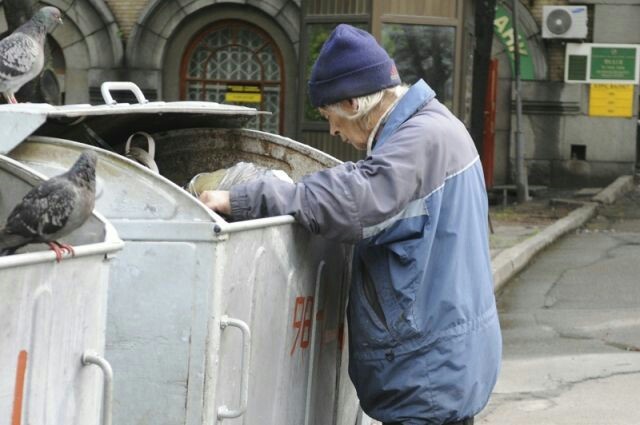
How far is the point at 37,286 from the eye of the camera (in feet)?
8.87

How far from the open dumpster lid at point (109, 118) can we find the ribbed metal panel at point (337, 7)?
9.99m

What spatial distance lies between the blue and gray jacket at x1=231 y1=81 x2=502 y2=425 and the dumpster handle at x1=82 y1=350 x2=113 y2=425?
924mm

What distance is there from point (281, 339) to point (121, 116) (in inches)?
41.0

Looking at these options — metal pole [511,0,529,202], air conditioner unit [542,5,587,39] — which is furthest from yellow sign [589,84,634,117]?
metal pole [511,0,529,202]

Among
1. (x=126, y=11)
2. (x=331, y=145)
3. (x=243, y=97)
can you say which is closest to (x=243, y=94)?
(x=243, y=97)

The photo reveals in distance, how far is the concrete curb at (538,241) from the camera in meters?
12.5

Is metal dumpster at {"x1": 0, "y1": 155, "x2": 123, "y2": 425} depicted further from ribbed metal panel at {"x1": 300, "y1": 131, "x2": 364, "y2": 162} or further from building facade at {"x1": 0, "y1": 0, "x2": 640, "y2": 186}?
building facade at {"x1": 0, "y1": 0, "x2": 640, "y2": 186}

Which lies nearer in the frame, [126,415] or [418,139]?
[126,415]

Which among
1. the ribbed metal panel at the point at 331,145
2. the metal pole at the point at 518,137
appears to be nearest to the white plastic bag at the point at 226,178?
→ the ribbed metal panel at the point at 331,145

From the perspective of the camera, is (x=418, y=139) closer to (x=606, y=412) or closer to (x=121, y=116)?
(x=121, y=116)

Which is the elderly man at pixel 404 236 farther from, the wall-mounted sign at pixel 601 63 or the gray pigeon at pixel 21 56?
the wall-mounted sign at pixel 601 63

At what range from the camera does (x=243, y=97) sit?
23750 mm

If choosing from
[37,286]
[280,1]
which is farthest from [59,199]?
[280,1]

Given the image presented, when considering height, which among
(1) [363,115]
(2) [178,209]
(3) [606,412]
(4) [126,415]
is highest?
(1) [363,115]
